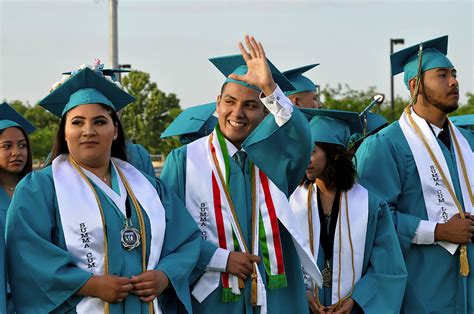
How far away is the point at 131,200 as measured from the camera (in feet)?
15.8

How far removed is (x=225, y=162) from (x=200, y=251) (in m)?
0.55

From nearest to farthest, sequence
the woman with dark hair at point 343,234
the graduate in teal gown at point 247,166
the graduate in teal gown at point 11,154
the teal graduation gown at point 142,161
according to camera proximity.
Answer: the graduate in teal gown at point 247,166, the woman with dark hair at point 343,234, the teal graduation gown at point 142,161, the graduate in teal gown at point 11,154

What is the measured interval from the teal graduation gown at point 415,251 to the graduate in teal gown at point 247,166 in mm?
1214

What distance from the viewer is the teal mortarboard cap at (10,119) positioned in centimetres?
721

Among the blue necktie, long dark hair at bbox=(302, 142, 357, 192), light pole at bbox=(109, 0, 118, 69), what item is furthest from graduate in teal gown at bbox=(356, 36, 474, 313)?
light pole at bbox=(109, 0, 118, 69)

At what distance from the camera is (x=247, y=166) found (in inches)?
206

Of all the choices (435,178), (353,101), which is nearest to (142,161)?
(435,178)

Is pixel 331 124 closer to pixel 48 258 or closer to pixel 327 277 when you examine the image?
pixel 327 277

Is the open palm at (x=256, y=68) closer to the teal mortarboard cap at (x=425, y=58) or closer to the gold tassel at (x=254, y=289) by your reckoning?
the gold tassel at (x=254, y=289)

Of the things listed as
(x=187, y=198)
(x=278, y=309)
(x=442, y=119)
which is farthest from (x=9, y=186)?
(x=442, y=119)

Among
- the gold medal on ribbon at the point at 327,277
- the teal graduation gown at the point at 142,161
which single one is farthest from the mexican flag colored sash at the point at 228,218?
the teal graduation gown at the point at 142,161

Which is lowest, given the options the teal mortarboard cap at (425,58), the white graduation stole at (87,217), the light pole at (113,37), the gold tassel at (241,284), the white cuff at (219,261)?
the gold tassel at (241,284)

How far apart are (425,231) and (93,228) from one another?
257 cm

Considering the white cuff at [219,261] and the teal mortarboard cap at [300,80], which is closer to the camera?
the white cuff at [219,261]
